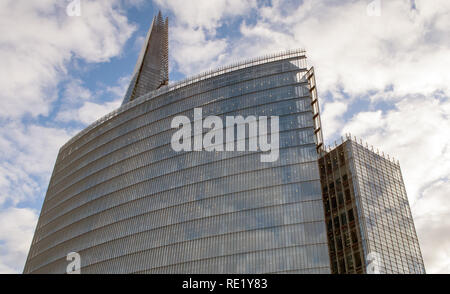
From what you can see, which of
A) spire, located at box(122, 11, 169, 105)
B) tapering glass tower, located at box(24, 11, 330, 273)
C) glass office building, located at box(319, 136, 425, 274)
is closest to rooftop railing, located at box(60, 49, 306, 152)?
tapering glass tower, located at box(24, 11, 330, 273)

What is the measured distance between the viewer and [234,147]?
70.3 metres

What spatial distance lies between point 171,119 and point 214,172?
56.5ft

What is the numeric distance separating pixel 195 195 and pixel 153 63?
7531 cm

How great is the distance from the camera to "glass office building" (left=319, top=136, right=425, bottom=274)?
5819cm

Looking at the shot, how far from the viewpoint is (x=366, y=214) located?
59844mm

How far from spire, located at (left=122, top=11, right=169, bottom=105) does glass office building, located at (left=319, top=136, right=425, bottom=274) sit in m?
70.5

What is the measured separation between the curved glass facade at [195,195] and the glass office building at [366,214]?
605 cm

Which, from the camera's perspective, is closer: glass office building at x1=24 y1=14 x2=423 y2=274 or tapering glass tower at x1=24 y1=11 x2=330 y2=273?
glass office building at x1=24 y1=14 x2=423 y2=274

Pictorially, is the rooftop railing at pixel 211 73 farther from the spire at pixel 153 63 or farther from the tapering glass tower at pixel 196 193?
the spire at pixel 153 63

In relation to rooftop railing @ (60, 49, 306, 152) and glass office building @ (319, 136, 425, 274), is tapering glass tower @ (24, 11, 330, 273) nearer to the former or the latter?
rooftop railing @ (60, 49, 306, 152)

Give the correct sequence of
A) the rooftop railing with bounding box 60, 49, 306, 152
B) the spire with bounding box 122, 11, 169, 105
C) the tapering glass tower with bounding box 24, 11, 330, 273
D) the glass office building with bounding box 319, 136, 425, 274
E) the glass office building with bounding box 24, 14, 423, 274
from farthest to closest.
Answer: the spire with bounding box 122, 11, 169, 105 < the rooftop railing with bounding box 60, 49, 306, 152 < the tapering glass tower with bounding box 24, 11, 330, 273 < the glass office building with bounding box 24, 14, 423, 274 < the glass office building with bounding box 319, 136, 425, 274

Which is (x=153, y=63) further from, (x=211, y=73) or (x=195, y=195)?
(x=195, y=195)

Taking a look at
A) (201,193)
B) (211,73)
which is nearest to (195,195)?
(201,193)
